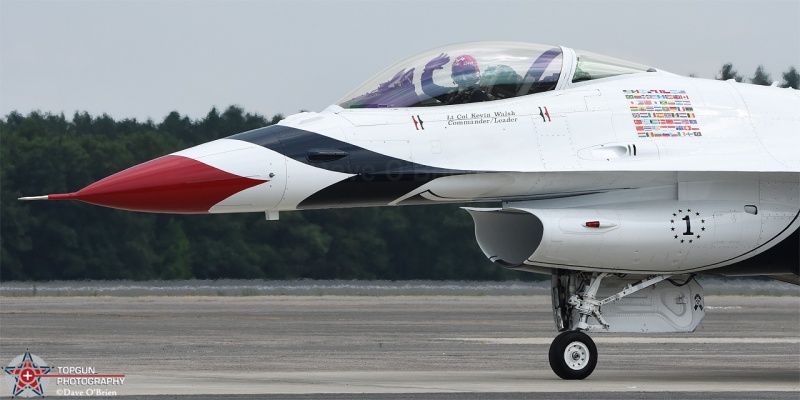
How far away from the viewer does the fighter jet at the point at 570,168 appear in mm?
12820

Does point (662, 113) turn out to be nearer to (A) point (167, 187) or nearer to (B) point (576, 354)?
(B) point (576, 354)

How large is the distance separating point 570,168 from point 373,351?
271 inches

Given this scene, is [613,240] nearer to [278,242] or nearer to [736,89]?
[736,89]

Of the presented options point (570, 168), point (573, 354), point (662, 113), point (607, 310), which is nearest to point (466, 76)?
point (570, 168)

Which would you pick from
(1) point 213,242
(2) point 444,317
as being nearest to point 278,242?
(1) point 213,242

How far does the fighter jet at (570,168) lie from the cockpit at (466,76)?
1 centimetres

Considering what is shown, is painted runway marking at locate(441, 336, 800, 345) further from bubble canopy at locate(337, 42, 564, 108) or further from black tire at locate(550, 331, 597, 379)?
bubble canopy at locate(337, 42, 564, 108)

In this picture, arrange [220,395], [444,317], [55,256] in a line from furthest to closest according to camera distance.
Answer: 1. [55,256]
2. [444,317]
3. [220,395]

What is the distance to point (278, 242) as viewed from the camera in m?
43.5

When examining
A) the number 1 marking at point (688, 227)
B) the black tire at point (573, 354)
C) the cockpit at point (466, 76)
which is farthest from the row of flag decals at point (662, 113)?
the black tire at point (573, 354)

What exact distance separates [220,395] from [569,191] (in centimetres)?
395

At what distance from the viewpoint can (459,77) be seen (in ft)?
43.6

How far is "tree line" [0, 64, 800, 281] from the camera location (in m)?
40.2

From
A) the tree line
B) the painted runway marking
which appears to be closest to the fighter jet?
the painted runway marking
